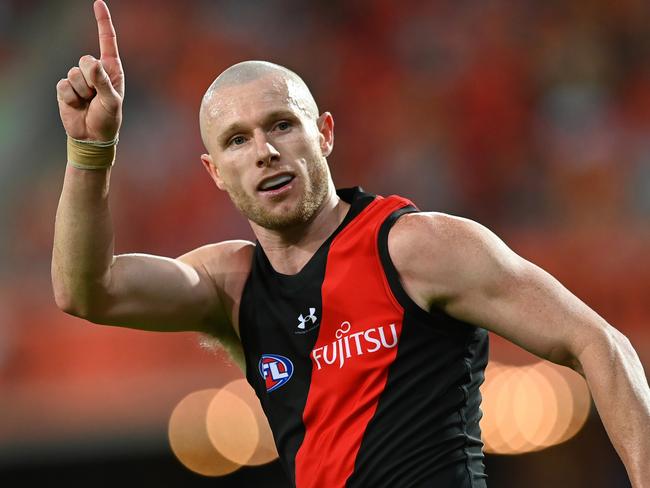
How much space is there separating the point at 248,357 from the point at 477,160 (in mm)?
6450

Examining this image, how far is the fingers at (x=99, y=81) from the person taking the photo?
10.2 ft

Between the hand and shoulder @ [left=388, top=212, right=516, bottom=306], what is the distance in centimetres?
91

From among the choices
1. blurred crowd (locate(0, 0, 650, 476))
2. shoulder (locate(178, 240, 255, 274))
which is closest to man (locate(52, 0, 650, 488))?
shoulder (locate(178, 240, 255, 274))

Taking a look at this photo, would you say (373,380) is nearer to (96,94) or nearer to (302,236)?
(302,236)

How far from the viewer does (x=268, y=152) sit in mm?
3330

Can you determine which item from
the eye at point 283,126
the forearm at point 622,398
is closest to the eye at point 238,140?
the eye at point 283,126

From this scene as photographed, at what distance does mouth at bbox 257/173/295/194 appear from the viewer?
3373 millimetres

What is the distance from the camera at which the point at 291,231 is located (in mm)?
3543

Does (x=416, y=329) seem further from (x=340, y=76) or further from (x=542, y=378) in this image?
(x=340, y=76)

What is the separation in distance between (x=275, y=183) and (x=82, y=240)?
1.98 ft

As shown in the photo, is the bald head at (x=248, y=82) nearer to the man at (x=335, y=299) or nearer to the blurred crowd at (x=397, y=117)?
the man at (x=335, y=299)

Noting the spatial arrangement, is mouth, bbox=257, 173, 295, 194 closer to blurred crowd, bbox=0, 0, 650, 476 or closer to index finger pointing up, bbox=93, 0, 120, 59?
index finger pointing up, bbox=93, 0, 120, 59

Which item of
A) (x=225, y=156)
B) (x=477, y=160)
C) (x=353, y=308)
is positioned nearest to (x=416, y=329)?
(x=353, y=308)

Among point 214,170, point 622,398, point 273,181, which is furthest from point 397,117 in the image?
point 622,398
